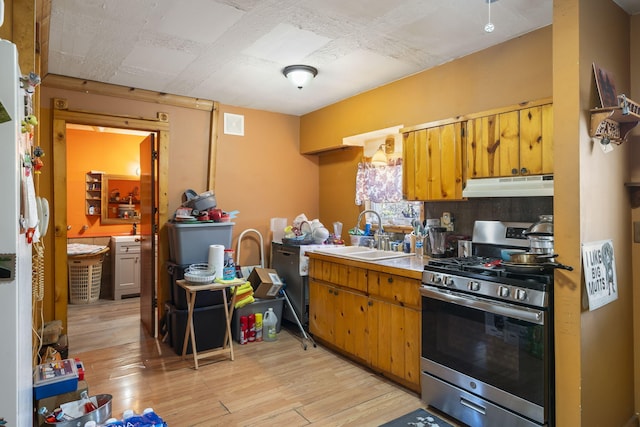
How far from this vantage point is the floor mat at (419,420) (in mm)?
2262

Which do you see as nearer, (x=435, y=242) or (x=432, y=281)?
(x=432, y=281)

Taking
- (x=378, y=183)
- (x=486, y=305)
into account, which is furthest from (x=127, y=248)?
(x=486, y=305)

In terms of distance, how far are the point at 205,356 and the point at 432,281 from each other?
2.00 m

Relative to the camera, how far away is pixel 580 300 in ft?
5.94

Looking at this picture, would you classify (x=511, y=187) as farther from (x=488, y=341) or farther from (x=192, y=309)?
(x=192, y=309)

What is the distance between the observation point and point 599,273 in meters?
1.90

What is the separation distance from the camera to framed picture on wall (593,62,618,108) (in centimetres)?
188

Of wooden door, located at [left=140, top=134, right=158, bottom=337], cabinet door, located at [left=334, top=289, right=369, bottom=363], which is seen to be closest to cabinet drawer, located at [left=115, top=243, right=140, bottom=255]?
wooden door, located at [left=140, top=134, right=158, bottom=337]

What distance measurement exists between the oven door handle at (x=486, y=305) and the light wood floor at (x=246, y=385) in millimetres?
773

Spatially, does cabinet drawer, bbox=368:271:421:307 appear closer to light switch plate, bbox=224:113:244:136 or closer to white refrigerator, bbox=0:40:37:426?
white refrigerator, bbox=0:40:37:426

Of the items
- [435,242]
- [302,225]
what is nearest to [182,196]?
[302,225]

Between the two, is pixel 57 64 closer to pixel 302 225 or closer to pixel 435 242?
pixel 302 225

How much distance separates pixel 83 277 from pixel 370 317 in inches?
Answer: 168

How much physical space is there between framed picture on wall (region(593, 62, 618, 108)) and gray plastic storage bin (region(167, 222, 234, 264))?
3041 millimetres
